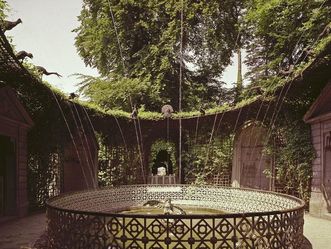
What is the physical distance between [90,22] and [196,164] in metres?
13.1

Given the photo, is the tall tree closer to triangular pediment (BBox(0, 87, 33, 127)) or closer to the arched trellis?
the arched trellis

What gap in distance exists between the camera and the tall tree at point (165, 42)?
2100 cm

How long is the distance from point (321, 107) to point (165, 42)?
12.5 meters

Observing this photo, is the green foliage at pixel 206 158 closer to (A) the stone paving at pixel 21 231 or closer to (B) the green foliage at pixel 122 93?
(B) the green foliage at pixel 122 93

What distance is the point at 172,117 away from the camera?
1525cm

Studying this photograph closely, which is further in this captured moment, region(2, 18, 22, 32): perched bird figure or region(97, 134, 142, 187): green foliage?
region(97, 134, 142, 187): green foliage

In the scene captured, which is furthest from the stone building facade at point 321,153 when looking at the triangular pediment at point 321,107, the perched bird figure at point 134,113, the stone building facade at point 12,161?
the stone building facade at point 12,161

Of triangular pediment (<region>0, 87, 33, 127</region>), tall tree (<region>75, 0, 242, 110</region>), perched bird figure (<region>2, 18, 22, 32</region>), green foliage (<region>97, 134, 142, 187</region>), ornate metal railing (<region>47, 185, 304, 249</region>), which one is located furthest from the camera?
tall tree (<region>75, 0, 242, 110</region>)

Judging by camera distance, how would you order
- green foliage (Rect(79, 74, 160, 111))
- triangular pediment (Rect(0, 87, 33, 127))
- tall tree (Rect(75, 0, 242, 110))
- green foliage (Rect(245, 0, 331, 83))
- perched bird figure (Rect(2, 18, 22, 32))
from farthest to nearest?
tall tree (Rect(75, 0, 242, 110)), green foliage (Rect(79, 74, 160, 111)), green foliage (Rect(245, 0, 331, 83)), triangular pediment (Rect(0, 87, 33, 127)), perched bird figure (Rect(2, 18, 22, 32))

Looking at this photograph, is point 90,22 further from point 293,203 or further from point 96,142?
point 293,203

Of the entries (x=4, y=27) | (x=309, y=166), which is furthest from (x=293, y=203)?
(x=4, y=27)

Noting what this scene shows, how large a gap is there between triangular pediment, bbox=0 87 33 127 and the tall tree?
1082cm

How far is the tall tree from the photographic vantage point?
2100 centimetres

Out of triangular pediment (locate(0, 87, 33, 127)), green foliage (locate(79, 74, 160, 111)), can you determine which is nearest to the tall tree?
green foliage (locate(79, 74, 160, 111))
